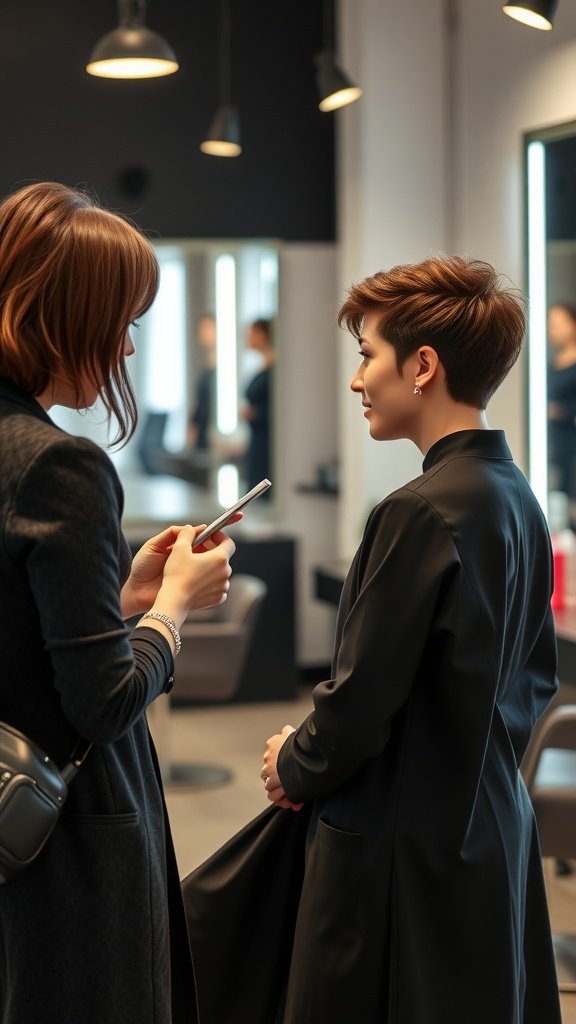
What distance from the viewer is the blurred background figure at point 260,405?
20.2ft

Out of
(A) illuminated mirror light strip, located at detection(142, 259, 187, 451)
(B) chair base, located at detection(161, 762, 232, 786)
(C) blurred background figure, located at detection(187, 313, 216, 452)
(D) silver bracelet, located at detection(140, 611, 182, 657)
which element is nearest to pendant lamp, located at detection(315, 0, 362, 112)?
(A) illuminated mirror light strip, located at detection(142, 259, 187, 451)

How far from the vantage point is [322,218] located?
6.12 meters

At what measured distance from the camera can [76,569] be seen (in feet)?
4.12

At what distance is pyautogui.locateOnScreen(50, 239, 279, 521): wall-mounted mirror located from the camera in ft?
20.0

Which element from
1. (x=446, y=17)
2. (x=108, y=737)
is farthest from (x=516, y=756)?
(x=446, y=17)

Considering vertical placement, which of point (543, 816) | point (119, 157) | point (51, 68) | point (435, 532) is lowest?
point (543, 816)

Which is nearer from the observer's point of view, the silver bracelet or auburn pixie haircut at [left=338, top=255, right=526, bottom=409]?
the silver bracelet

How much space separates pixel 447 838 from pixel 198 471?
4609 mm

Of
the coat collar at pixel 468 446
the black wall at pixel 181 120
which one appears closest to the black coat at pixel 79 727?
the coat collar at pixel 468 446

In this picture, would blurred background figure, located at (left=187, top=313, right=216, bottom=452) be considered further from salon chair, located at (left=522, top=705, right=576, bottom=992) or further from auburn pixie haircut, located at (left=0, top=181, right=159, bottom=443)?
auburn pixie haircut, located at (left=0, top=181, right=159, bottom=443)

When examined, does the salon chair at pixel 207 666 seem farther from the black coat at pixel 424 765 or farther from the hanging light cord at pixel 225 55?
the black coat at pixel 424 765

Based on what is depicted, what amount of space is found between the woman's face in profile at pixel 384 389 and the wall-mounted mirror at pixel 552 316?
280 centimetres

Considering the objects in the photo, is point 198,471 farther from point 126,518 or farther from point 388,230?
point 388,230

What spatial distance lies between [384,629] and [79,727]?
51 cm
